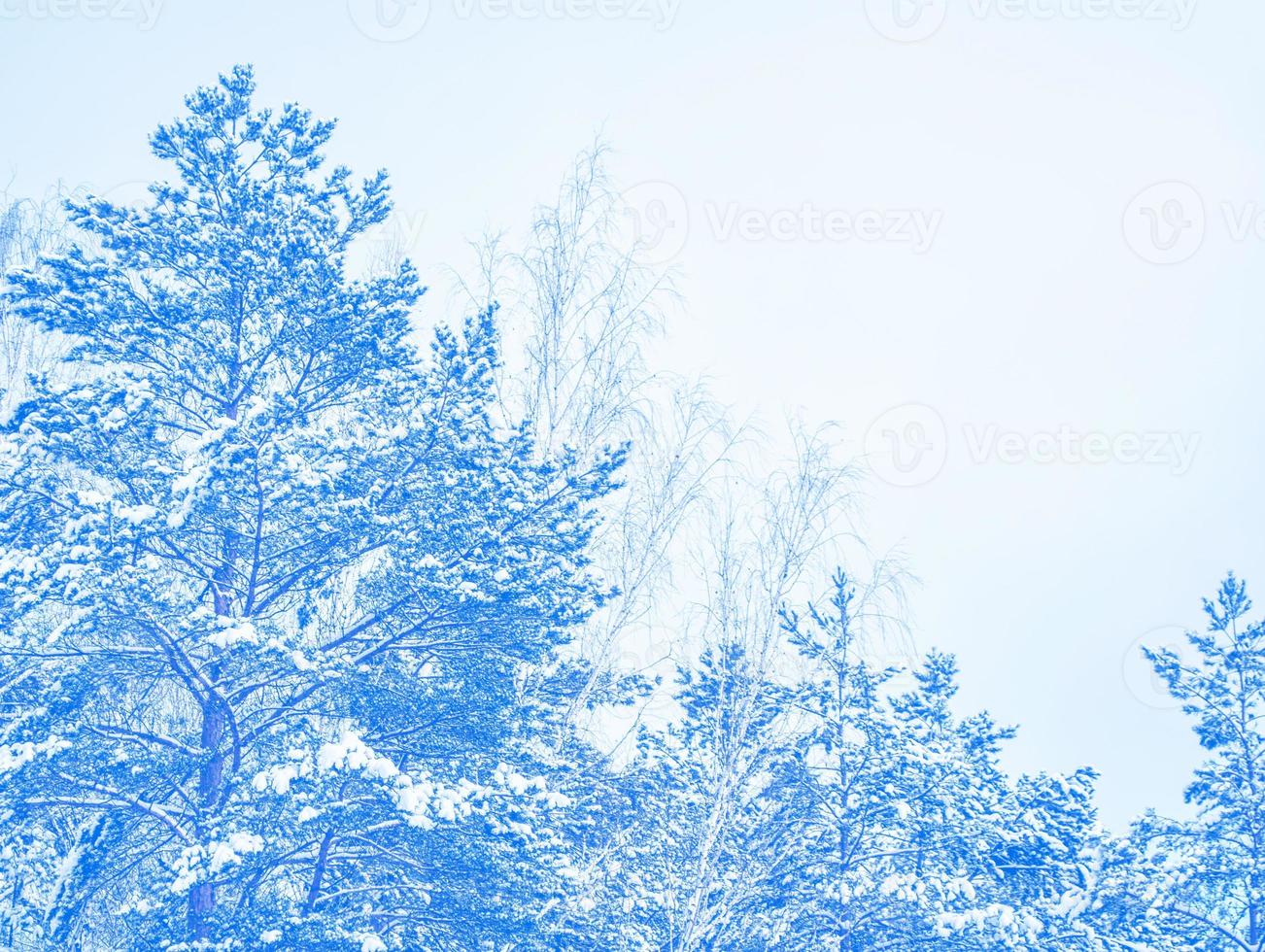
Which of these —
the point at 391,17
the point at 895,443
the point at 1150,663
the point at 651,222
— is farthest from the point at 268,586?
the point at 391,17

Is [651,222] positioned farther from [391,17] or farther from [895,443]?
[391,17]

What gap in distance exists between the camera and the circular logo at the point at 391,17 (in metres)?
17.7

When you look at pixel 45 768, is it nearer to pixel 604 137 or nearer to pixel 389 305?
pixel 389 305

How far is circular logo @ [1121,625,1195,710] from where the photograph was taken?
53.0 ft

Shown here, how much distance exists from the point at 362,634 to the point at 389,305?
3.38m

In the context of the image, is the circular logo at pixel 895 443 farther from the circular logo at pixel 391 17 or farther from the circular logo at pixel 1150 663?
the circular logo at pixel 391 17

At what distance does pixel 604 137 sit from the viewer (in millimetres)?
15781

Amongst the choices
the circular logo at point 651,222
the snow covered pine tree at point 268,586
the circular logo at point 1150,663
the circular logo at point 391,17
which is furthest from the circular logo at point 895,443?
the circular logo at point 391,17

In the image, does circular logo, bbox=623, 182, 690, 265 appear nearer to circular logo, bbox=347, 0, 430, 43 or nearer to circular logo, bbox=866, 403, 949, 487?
circular logo, bbox=866, 403, 949, 487

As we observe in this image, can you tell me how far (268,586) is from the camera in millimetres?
11203

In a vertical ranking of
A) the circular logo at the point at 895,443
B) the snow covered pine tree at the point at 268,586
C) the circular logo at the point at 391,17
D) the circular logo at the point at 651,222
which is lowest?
the snow covered pine tree at the point at 268,586

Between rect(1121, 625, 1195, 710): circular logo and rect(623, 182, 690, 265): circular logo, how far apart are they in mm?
8793

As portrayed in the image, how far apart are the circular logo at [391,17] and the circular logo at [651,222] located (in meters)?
4.72

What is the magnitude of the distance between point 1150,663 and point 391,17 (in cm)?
1667
